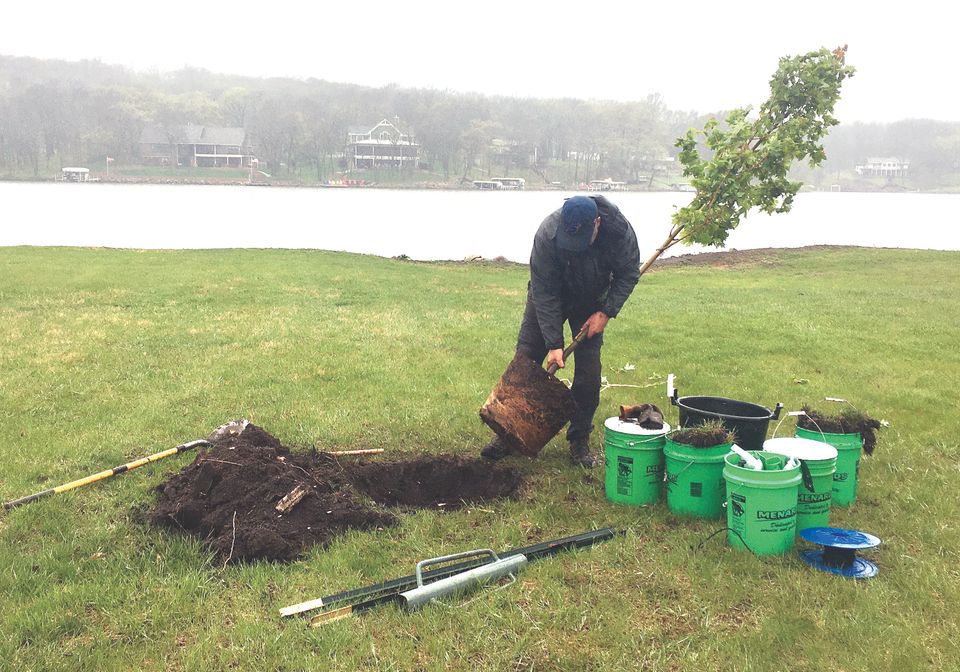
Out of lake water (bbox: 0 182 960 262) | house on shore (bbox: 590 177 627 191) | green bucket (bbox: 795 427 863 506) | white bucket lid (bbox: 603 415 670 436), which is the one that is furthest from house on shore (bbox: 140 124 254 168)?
green bucket (bbox: 795 427 863 506)

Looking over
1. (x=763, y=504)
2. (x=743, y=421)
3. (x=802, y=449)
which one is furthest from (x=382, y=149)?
(x=763, y=504)

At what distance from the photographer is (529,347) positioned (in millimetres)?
5754

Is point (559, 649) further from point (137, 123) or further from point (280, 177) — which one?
point (137, 123)

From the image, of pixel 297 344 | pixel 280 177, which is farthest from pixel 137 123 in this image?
pixel 297 344

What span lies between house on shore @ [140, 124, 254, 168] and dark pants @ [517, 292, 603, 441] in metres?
132

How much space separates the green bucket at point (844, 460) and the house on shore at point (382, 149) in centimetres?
12921

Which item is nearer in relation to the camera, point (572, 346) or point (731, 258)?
point (572, 346)

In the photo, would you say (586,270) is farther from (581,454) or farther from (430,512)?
(430,512)

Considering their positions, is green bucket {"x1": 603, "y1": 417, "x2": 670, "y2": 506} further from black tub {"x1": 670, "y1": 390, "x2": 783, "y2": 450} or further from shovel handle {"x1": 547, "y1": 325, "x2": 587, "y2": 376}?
shovel handle {"x1": 547, "y1": 325, "x2": 587, "y2": 376}

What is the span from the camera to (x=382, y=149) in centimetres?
13238

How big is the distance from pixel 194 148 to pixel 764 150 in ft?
463

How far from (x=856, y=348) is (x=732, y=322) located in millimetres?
2324

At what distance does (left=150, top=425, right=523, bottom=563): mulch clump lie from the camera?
13.7 feet

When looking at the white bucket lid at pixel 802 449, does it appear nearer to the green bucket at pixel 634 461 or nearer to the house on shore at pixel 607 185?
the green bucket at pixel 634 461
